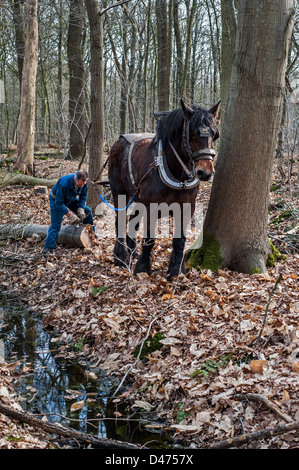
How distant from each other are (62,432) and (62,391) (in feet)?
3.57

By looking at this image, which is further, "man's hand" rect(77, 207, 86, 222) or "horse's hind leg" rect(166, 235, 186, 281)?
"man's hand" rect(77, 207, 86, 222)

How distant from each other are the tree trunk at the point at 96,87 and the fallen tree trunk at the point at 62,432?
608 cm

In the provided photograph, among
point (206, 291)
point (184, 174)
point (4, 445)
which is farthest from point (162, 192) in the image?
point (4, 445)

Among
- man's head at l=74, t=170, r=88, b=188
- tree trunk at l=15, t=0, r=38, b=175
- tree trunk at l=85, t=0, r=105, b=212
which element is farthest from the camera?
tree trunk at l=15, t=0, r=38, b=175

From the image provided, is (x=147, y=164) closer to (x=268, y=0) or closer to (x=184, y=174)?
(x=184, y=174)

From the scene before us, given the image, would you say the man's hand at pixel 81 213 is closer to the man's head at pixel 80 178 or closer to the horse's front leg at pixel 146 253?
the man's head at pixel 80 178

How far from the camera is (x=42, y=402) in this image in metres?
4.28

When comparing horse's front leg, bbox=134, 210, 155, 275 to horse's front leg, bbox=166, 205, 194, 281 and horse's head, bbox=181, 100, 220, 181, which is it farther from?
horse's head, bbox=181, 100, 220, 181

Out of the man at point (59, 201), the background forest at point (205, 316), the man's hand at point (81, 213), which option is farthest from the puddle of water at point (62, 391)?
the man's hand at point (81, 213)

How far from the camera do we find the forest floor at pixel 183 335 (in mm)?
3604

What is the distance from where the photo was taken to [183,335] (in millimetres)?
4762

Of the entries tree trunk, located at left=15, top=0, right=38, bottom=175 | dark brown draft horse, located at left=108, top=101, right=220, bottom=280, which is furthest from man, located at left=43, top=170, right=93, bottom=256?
tree trunk, located at left=15, top=0, right=38, bottom=175

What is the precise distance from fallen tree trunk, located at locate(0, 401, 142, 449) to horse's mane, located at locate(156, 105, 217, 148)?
347cm

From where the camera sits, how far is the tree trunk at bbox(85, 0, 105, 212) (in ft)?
29.0
